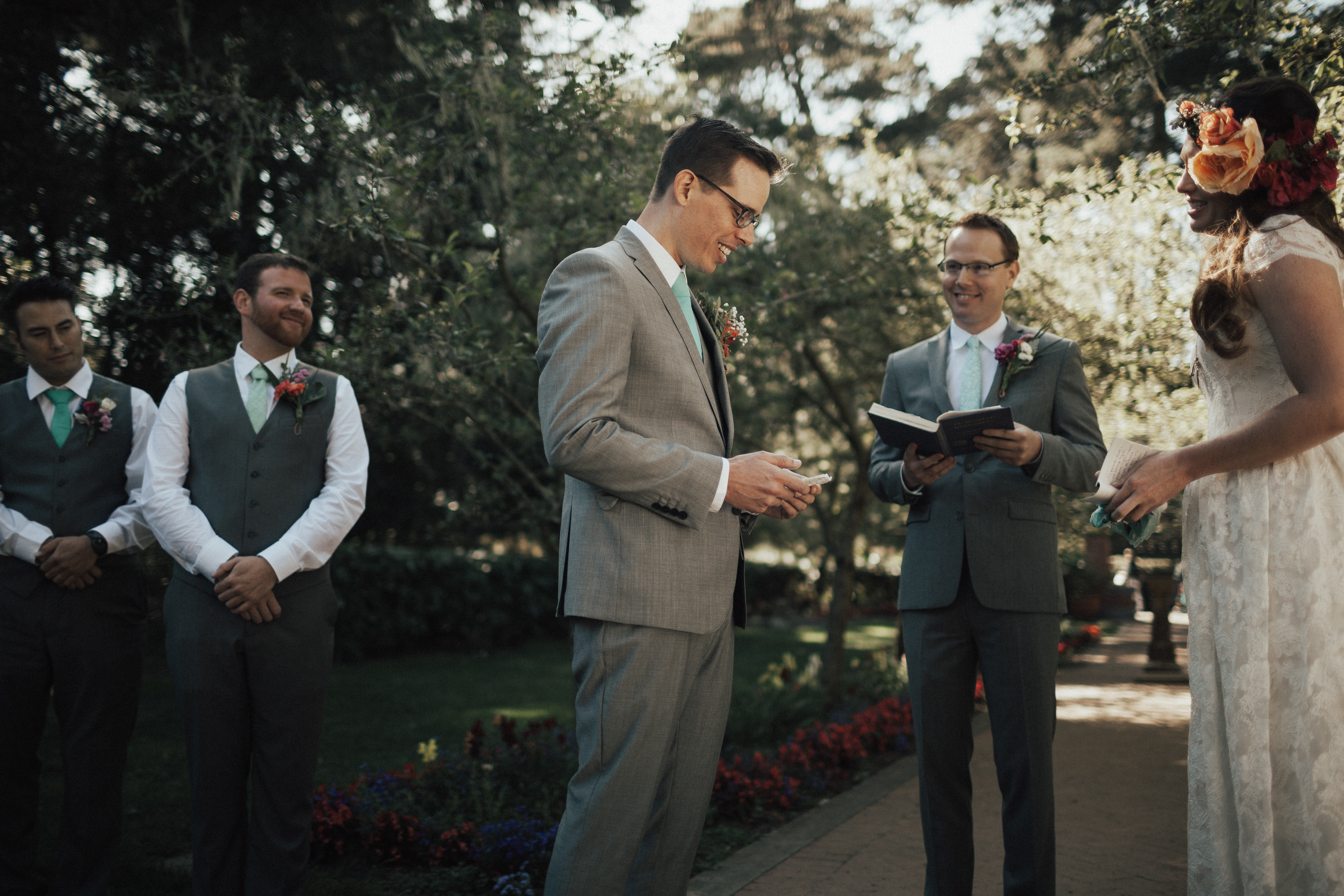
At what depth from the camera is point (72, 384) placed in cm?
351

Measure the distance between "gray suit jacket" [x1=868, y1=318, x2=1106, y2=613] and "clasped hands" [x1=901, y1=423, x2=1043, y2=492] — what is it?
0.09 metres

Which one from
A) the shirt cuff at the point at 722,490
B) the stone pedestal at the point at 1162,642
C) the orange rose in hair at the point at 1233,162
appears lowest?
the stone pedestal at the point at 1162,642

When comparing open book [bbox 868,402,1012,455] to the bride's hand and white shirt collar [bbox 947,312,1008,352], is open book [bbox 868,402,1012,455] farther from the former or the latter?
white shirt collar [bbox 947,312,1008,352]

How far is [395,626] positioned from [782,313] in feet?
25.3

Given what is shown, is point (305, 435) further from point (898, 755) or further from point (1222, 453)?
point (898, 755)

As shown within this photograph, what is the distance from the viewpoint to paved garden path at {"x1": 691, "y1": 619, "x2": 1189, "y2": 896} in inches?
144

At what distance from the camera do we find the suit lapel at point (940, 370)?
3148 mm

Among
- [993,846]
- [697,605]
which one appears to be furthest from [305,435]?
[993,846]

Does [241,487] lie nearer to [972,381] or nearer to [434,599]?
[972,381]

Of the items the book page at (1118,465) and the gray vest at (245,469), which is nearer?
the book page at (1118,465)

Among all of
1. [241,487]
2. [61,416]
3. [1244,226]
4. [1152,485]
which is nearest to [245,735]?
[241,487]

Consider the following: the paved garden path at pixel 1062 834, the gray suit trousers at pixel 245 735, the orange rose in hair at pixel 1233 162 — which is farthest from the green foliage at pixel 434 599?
the orange rose in hair at pixel 1233 162

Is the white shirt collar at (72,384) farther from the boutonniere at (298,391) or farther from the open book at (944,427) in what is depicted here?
the open book at (944,427)

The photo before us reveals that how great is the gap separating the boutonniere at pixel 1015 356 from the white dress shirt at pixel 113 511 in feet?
9.30
